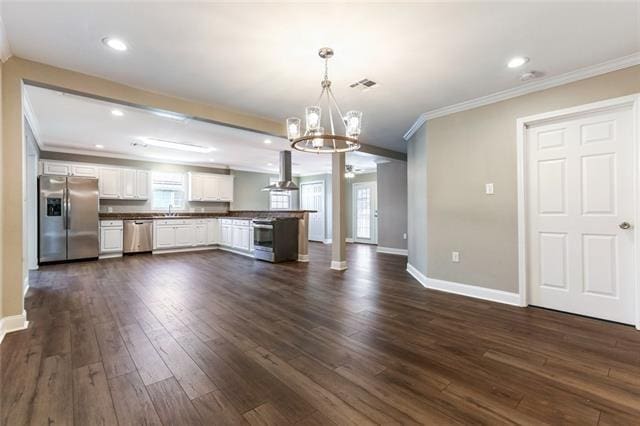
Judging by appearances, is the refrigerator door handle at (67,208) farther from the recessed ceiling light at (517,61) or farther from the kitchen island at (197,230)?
the recessed ceiling light at (517,61)

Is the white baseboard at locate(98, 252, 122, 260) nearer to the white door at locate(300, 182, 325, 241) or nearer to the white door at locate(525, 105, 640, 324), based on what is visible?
the white door at locate(300, 182, 325, 241)

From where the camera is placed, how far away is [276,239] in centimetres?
590

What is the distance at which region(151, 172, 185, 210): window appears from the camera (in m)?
7.60

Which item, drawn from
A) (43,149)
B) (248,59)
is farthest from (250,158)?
(248,59)

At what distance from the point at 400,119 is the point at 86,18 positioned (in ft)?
12.0

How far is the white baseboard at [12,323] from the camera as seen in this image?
7.97ft

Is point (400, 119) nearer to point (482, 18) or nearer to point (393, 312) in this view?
point (482, 18)

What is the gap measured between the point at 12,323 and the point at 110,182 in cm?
502

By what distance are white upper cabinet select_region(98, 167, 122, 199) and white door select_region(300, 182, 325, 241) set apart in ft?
18.7

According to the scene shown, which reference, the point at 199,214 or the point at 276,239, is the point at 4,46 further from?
the point at 199,214

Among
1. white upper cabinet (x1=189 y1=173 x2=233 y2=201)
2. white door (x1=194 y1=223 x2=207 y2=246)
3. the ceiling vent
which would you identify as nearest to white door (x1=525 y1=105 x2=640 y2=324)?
the ceiling vent

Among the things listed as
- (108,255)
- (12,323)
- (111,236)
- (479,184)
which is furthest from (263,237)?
(479,184)

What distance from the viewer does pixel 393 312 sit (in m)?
3.00

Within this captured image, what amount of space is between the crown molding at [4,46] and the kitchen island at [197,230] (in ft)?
14.8
